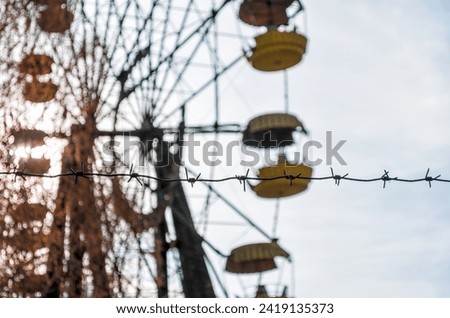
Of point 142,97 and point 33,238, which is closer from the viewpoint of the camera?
point 33,238

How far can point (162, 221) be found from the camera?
1558 centimetres

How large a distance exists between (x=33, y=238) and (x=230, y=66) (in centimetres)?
620

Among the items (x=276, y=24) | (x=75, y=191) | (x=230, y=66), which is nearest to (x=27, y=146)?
(x=75, y=191)

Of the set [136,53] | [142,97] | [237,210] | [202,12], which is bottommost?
[237,210]

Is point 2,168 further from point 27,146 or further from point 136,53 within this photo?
point 136,53

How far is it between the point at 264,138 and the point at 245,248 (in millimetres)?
2816

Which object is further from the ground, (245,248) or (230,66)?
(230,66)
